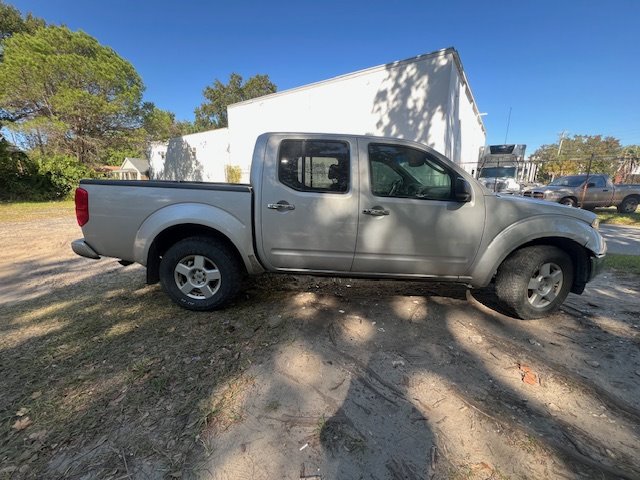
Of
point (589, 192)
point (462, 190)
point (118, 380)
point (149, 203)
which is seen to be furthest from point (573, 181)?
point (118, 380)

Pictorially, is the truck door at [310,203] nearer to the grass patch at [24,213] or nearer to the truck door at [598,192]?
the grass patch at [24,213]

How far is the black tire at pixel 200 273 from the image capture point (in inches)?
133

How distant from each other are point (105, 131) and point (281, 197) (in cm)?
2623

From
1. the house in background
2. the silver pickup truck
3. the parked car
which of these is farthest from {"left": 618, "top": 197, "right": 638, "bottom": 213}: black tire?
the house in background

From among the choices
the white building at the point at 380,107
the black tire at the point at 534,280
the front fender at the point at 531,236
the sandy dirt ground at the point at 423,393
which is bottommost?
the sandy dirt ground at the point at 423,393

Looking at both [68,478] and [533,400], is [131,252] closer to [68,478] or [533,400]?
[68,478]

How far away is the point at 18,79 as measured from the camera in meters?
19.3

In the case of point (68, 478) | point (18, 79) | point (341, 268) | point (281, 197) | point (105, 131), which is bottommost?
point (68, 478)

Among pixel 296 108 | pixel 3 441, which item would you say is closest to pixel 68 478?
pixel 3 441

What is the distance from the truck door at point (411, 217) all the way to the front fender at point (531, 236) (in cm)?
15

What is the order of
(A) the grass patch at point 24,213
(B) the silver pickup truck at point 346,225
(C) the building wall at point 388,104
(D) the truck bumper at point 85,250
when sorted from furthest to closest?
1. (C) the building wall at point 388,104
2. (A) the grass patch at point 24,213
3. (D) the truck bumper at point 85,250
4. (B) the silver pickup truck at point 346,225

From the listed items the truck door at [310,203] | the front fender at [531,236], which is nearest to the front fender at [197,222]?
the truck door at [310,203]

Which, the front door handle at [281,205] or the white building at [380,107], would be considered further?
the white building at [380,107]

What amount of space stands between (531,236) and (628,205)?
15.7 m
